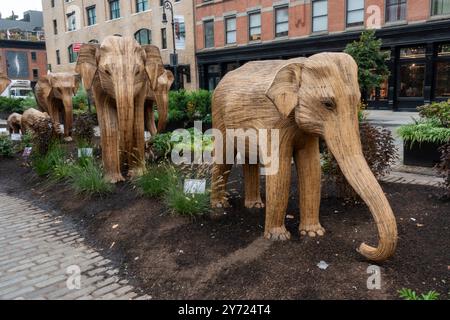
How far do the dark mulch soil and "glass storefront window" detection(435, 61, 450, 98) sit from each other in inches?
677

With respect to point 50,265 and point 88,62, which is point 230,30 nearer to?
point 88,62

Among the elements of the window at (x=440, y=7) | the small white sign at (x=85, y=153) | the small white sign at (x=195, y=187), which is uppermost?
the window at (x=440, y=7)

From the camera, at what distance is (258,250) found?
4.13m

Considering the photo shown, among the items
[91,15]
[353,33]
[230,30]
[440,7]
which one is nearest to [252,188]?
[440,7]

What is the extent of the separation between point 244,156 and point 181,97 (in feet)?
34.7

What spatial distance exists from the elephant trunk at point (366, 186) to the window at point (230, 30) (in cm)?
2630

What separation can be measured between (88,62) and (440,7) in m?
19.1

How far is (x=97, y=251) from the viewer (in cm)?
487

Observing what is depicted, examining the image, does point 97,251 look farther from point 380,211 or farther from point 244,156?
point 380,211

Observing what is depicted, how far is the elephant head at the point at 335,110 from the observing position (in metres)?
3.25

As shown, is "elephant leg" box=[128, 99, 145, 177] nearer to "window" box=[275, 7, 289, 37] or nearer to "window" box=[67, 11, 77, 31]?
"window" box=[275, 7, 289, 37]

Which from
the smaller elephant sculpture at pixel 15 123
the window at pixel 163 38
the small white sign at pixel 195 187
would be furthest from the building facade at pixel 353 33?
the small white sign at pixel 195 187

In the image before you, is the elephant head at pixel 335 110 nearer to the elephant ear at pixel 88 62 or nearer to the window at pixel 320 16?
the elephant ear at pixel 88 62

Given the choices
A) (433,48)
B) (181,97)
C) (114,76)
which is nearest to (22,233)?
(114,76)
